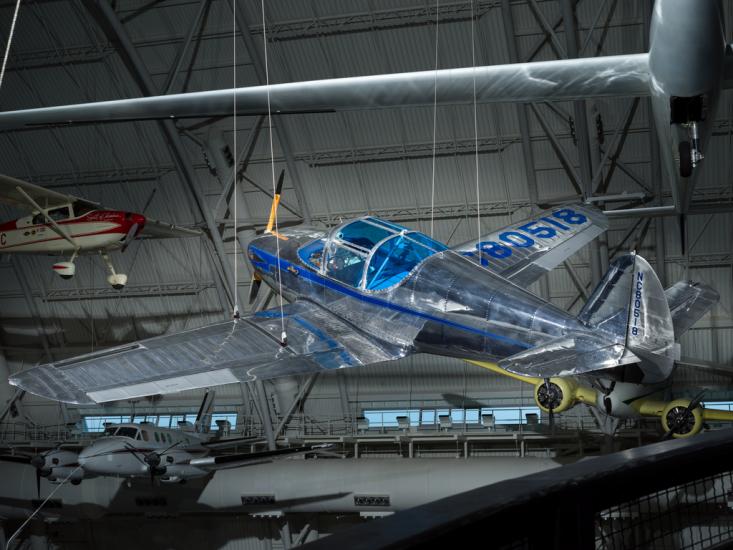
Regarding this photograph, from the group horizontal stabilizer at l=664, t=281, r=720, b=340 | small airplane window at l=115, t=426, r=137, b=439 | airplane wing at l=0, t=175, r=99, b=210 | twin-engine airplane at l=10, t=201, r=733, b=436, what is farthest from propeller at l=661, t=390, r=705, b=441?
airplane wing at l=0, t=175, r=99, b=210

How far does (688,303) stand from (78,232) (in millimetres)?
15250

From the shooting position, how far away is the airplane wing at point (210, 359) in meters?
9.50

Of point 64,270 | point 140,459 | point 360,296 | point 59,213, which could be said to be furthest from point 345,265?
point 140,459

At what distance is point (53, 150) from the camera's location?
26.8 metres

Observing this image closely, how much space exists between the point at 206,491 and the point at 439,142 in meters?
13.0

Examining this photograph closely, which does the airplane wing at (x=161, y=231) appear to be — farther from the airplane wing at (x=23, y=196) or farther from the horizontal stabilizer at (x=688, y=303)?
the horizontal stabilizer at (x=688, y=303)

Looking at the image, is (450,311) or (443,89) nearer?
(443,89)

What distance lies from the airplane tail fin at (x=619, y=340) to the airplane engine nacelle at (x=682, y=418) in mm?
10356

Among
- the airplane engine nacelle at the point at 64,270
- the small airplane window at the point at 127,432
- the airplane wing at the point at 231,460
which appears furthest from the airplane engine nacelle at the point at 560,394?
the airplane engine nacelle at the point at 64,270

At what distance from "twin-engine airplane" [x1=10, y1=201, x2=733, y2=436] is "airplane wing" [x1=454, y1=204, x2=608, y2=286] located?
0.04m

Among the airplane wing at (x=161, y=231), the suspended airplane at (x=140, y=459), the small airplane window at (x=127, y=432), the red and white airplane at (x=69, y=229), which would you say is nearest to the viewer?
the red and white airplane at (x=69, y=229)

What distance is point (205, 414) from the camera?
27719mm

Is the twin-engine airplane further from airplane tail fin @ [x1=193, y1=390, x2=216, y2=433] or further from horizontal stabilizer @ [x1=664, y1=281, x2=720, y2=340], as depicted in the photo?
airplane tail fin @ [x1=193, y1=390, x2=216, y2=433]

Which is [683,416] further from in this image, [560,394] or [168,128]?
[168,128]
